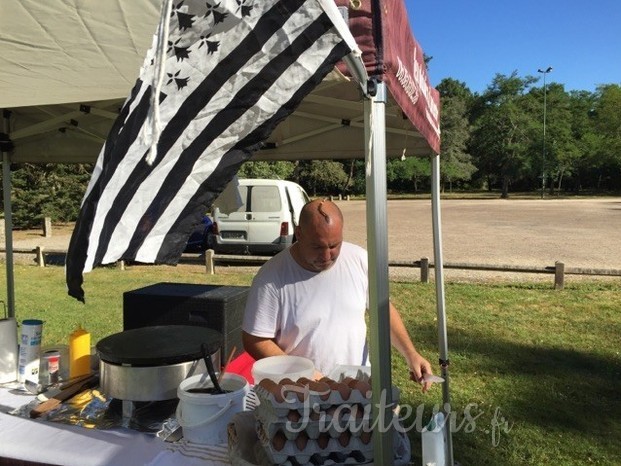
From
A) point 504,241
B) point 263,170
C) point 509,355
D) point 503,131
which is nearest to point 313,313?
point 509,355

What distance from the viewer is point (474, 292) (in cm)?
840

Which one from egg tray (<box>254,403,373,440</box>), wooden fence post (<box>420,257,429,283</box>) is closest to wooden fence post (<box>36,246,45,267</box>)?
wooden fence post (<box>420,257,429,283</box>)

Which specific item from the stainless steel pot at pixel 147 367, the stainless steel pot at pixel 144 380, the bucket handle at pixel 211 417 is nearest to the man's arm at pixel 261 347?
the stainless steel pot at pixel 147 367

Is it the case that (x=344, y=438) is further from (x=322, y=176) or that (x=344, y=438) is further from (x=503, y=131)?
(x=503, y=131)

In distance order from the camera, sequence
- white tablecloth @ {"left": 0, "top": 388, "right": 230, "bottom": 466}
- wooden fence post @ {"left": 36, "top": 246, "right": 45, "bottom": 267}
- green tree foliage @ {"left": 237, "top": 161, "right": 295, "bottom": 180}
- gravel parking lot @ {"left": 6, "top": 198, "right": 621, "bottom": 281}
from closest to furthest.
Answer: white tablecloth @ {"left": 0, "top": 388, "right": 230, "bottom": 466} → gravel parking lot @ {"left": 6, "top": 198, "right": 621, "bottom": 281} → wooden fence post @ {"left": 36, "top": 246, "right": 45, "bottom": 267} → green tree foliage @ {"left": 237, "top": 161, "right": 295, "bottom": 180}

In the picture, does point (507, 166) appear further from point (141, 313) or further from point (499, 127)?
point (141, 313)

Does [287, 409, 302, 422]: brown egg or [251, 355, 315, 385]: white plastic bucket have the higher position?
[287, 409, 302, 422]: brown egg

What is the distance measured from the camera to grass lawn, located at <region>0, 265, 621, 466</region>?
3.76 m

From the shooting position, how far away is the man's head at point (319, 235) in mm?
2234

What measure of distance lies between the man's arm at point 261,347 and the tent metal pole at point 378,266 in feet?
2.92

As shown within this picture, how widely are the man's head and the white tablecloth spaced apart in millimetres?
930

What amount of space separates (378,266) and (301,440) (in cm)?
52

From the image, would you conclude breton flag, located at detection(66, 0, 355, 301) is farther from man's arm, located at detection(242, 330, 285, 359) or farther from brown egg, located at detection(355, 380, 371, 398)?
man's arm, located at detection(242, 330, 285, 359)

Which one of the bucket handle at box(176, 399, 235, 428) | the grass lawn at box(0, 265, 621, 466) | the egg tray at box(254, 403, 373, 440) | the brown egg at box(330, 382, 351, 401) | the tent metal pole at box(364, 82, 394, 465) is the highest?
the tent metal pole at box(364, 82, 394, 465)
